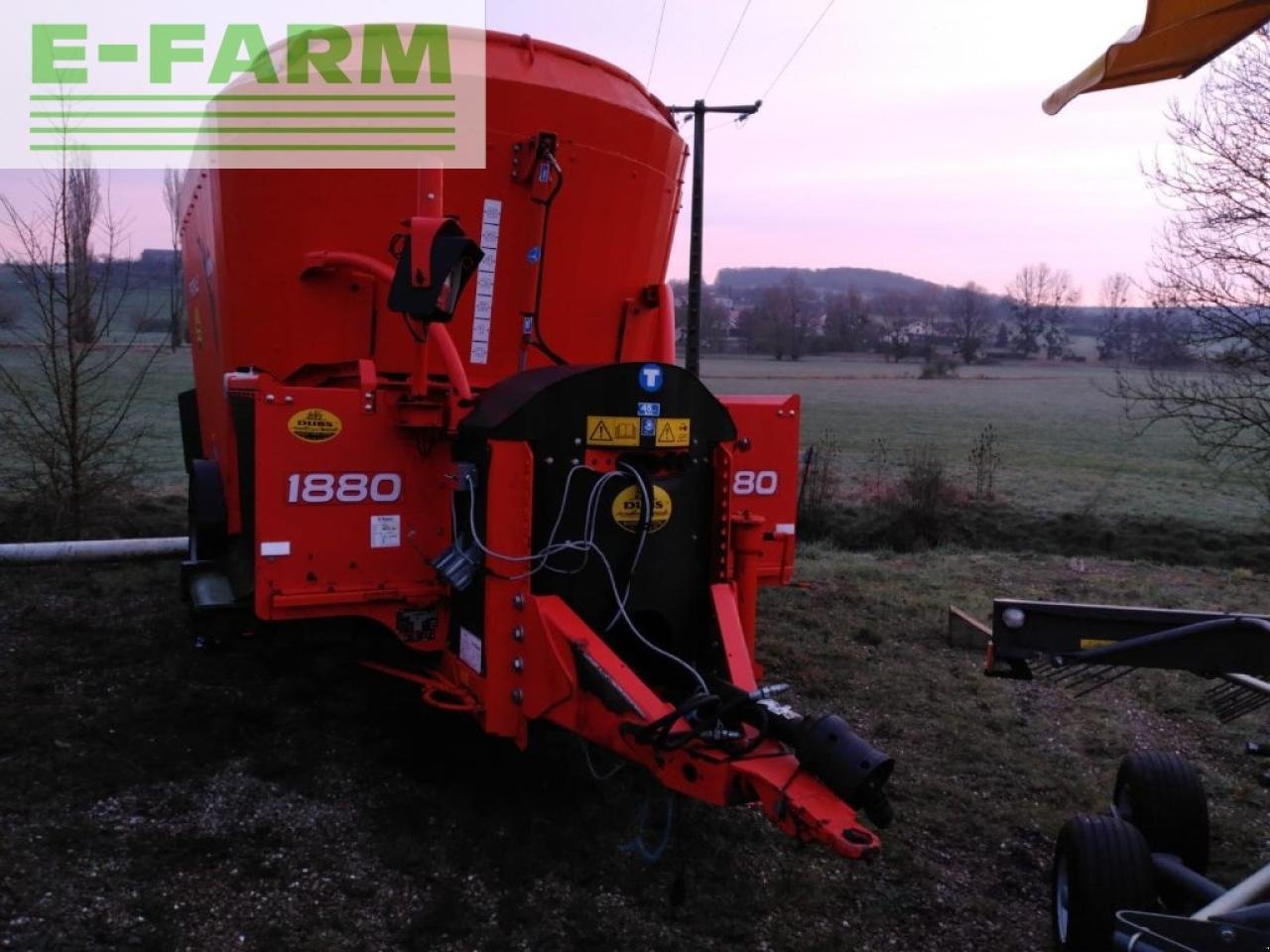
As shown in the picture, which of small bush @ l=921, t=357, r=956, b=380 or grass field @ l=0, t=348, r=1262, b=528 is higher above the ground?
small bush @ l=921, t=357, r=956, b=380

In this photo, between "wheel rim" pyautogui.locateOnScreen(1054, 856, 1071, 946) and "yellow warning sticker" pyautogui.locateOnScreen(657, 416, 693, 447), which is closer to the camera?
"wheel rim" pyautogui.locateOnScreen(1054, 856, 1071, 946)

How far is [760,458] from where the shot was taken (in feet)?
17.0

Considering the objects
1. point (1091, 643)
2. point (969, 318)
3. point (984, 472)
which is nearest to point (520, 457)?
point (1091, 643)

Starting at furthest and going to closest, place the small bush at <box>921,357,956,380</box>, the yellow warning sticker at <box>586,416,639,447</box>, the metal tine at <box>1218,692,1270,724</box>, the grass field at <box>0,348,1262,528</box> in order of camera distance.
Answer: the small bush at <box>921,357,956,380</box>
the grass field at <box>0,348,1262,528</box>
the yellow warning sticker at <box>586,416,639,447</box>
the metal tine at <box>1218,692,1270,724</box>

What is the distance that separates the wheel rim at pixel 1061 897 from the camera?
334cm

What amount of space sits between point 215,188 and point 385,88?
105cm

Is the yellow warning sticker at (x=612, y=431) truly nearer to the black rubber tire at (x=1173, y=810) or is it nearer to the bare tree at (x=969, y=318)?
the black rubber tire at (x=1173, y=810)

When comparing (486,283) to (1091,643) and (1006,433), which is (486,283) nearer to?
(1091,643)

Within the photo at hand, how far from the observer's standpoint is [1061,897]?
3430 millimetres

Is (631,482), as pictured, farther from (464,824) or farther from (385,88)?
(385,88)

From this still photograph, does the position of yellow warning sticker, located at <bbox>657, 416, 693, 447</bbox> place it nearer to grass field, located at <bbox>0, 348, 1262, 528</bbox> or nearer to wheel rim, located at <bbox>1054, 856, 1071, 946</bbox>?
wheel rim, located at <bbox>1054, 856, 1071, 946</bbox>

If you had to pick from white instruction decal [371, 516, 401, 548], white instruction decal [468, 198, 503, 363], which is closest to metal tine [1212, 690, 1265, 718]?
white instruction decal [371, 516, 401, 548]

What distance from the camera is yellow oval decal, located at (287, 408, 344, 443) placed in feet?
13.0

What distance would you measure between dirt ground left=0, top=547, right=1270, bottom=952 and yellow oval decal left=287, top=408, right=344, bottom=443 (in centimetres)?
88
